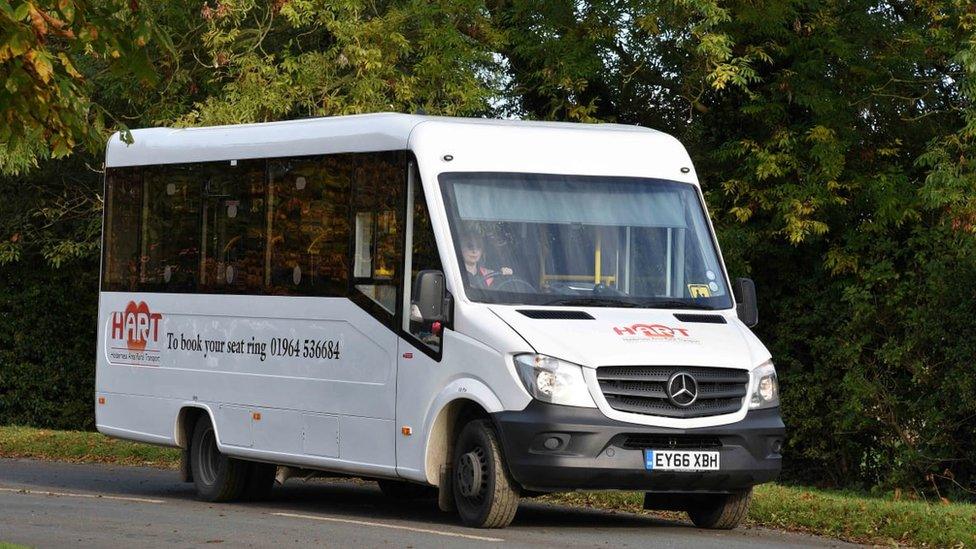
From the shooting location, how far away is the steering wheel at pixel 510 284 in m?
13.8

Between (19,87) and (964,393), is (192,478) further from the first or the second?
(964,393)

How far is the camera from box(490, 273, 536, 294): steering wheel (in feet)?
45.4

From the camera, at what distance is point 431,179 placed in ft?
46.8

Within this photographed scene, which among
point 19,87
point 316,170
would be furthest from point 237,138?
point 19,87

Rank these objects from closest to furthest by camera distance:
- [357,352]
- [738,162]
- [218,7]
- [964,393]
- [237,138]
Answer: [357,352] < [237,138] < [964,393] < [218,7] < [738,162]

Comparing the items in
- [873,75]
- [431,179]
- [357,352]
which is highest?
[873,75]

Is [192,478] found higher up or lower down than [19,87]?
lower down

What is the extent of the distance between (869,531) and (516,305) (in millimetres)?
2991

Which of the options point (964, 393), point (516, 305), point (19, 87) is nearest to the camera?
point (19, 87)

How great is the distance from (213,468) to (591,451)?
5023mm

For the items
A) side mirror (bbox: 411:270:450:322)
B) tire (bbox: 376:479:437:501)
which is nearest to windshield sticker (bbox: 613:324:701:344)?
side mirror (bbox: 411:270:450:322)

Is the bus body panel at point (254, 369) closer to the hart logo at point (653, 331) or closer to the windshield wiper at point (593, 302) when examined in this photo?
the windshield wiper at point (593, 302)

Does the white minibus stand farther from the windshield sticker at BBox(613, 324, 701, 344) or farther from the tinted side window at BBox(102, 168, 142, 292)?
the tinted side window at BBox(102, 168, 142, 292)

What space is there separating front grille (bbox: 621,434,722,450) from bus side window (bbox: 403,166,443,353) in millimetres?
1610
